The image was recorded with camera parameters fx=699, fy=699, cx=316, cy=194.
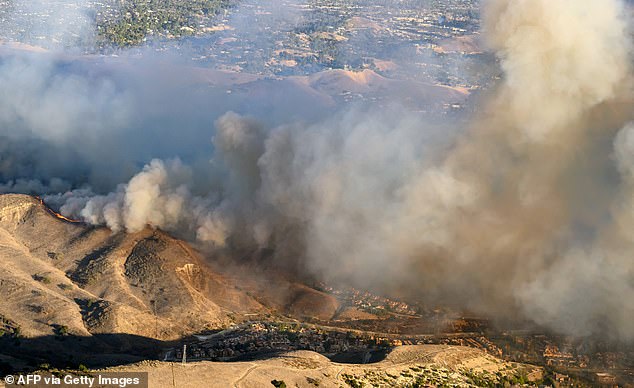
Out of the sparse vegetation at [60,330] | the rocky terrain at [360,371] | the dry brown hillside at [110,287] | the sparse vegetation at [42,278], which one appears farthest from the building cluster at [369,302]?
the sparse vegetation at [60,330]

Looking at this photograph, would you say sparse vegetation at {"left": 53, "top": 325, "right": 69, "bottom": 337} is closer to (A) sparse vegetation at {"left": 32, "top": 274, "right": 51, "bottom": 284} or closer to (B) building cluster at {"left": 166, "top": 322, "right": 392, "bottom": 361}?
(B) building cluster at {"left": 166, "top": 322, "right": 392, "bottom": 361}

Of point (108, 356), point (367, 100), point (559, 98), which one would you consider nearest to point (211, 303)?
point (108, 356)

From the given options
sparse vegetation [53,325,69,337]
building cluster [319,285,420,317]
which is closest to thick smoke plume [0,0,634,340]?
building cluster [319,285,420,317]

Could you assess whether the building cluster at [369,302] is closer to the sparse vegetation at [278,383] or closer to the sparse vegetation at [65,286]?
the sparse vegetation at [278,383]

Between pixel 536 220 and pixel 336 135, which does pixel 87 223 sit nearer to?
pixel 336 135

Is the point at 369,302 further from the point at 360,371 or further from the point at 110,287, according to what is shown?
the point at 110,287

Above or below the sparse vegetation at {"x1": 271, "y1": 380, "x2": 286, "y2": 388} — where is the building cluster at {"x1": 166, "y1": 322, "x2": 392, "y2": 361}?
below

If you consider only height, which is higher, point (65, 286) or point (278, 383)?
point (278, 383)

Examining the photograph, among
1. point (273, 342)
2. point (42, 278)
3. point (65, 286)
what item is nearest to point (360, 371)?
point (273, 342)
